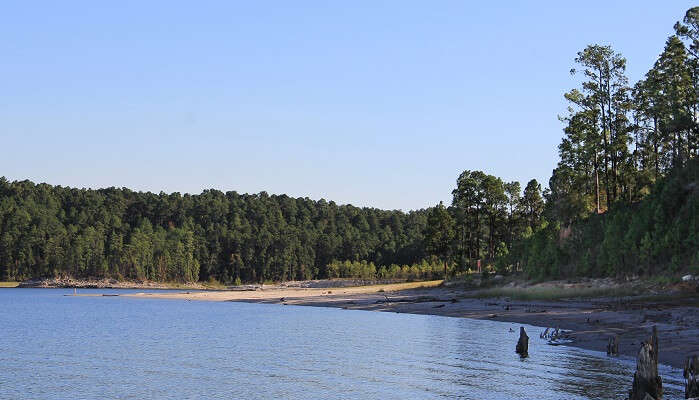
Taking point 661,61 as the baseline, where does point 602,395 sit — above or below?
below

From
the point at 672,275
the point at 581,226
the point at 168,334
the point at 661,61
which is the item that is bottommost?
the point at 168,334

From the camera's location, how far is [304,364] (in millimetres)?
36250

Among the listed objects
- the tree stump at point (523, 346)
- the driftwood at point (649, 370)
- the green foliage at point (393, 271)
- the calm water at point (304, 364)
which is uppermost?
the green foliage at point (393, 271)

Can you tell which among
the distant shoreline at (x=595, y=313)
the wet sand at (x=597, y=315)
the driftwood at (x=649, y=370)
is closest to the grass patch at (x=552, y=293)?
the distant shoreline at (x=595, y=313)

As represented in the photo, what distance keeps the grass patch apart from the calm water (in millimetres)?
8332

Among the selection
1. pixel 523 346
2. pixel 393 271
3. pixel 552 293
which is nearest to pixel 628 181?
pixel 552 293

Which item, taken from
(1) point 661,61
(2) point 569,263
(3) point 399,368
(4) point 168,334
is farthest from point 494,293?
(3) point 399,368

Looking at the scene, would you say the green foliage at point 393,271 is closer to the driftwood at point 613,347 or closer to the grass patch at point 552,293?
the grass patch at point 552,293

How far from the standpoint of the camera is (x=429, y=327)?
56.1 m

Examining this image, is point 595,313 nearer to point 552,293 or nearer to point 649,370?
point 552,293

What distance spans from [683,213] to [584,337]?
21.8m

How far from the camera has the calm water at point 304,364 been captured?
28.1 meters

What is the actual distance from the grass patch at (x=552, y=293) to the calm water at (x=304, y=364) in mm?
8332

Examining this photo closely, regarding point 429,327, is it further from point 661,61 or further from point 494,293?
point 661,61
